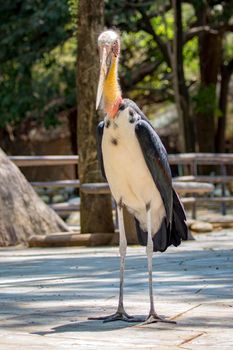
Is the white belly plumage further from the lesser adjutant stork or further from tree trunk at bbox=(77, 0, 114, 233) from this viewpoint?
tree trunk at bbox=(77, 0, 114, 233)

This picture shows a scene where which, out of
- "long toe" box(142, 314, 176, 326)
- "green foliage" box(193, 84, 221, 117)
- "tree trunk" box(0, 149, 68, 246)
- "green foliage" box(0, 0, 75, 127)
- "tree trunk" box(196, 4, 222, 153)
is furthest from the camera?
"tree trunk" box(196, 4, 222, 153)

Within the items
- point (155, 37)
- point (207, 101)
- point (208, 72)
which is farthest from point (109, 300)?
point (208, 72)

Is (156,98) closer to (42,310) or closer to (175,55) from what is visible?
(175,55)

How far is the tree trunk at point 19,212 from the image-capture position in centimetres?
1271

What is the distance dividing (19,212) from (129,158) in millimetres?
6881

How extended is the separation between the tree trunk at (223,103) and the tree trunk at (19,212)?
1644 centimetres

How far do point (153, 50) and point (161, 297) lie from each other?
2304cm

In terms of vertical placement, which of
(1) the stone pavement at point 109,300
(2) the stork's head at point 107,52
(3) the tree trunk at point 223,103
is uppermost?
(2) the stork's head at point 107,52

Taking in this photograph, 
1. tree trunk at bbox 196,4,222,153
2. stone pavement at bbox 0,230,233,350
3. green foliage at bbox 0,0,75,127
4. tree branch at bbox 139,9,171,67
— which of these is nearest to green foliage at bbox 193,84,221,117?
tree trunk at bbox 196,4,222,153

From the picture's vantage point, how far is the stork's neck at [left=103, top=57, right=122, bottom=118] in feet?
→ 20.0

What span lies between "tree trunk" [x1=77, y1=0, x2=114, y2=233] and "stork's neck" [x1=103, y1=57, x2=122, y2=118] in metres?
6.31

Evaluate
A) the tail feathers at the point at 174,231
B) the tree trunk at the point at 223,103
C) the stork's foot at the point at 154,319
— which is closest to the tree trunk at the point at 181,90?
the tree trunk at the point at 223,103

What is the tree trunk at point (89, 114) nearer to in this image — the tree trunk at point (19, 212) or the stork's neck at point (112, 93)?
the tree trunk at point (19, 212)

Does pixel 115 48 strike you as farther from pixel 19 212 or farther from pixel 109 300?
pixel 19 212
